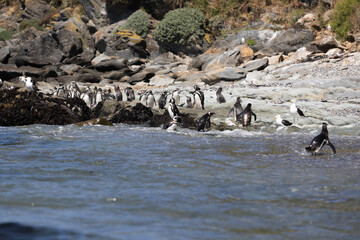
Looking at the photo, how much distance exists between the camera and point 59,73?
34406mm

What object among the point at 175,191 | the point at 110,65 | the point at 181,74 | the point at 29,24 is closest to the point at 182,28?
the point at 110,65

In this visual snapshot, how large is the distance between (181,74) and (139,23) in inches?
511

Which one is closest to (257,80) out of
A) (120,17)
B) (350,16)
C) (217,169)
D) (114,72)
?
(350,16)

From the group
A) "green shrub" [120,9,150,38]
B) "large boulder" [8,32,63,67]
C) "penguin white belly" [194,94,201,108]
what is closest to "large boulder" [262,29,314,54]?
"green shrub" [120,9,150,38]

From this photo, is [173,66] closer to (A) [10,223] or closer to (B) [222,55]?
(B) [222,55]

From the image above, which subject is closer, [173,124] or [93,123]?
[173,124]

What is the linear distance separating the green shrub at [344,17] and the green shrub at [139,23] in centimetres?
1613

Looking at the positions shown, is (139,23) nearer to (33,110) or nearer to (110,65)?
(110,65)

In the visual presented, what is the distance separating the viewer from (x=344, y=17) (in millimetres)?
29938

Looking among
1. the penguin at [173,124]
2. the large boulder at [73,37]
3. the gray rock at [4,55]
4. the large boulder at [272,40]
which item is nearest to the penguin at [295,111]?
the penguin at [173,124]

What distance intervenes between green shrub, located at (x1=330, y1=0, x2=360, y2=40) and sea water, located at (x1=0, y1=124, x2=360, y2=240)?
21.0 metres

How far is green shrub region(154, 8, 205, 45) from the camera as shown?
3581cm

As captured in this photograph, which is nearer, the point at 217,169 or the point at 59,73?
the point at 217,169

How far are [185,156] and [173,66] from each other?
24910 millimetres
